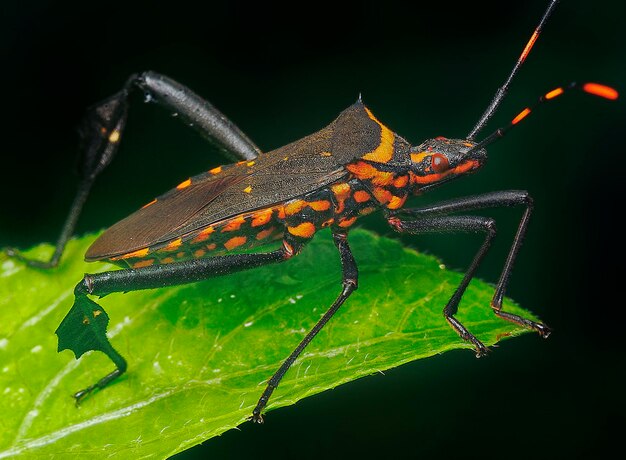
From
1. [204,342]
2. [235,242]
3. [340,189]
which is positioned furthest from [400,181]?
[204,342]

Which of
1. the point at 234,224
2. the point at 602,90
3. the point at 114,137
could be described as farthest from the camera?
the point at 114,137

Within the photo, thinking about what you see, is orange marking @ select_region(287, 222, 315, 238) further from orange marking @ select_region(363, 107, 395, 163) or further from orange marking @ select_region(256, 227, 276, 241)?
orange marking @ select_region(363, 107, 395, 163)

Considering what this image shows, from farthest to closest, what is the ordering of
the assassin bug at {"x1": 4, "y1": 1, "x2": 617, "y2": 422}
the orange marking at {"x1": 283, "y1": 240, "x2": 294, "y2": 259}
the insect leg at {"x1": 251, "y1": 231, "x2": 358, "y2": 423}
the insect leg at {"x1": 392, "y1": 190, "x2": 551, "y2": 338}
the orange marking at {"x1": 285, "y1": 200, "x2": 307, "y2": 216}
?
the orange marking at {"x1": 283, "y1": 240, "x2": 294, "y2": 259} → the orange marking at {"x1": 285, "y1": 200, "x2": 307, "y2": 216} → the assassin bug at {"x1": 4, "y1": 1, "x2": 617, "y2": 422} → the insect leg at {"x1": 392, "y1": 190, "x2": 551, "y2": 338} → the insect leg at {"x1": 251, "y1": 231, "x2": 358, "y2": 423}

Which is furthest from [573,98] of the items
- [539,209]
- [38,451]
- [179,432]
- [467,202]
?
[38,451]

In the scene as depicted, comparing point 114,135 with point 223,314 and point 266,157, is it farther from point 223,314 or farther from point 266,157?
point 223,314

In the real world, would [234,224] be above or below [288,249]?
above

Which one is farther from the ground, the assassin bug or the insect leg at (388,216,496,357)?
the assassin bug

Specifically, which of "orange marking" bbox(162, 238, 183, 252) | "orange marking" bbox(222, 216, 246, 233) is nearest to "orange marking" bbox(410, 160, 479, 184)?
"orange marking" bbox(222, 216, 246, 233)

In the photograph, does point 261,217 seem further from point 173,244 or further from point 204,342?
point 204,342
